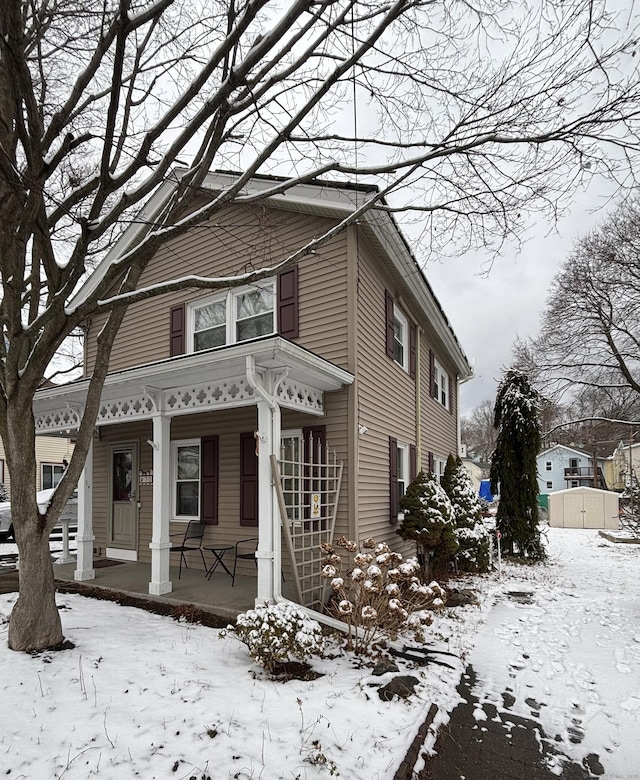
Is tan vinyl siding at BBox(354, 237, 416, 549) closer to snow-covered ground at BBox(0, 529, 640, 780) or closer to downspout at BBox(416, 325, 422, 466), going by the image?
downspout at BBox(416, 325, 422, 466)

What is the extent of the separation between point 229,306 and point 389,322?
278cm

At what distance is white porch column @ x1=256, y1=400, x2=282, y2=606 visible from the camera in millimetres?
5305

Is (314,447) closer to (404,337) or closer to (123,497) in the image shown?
(404,337)

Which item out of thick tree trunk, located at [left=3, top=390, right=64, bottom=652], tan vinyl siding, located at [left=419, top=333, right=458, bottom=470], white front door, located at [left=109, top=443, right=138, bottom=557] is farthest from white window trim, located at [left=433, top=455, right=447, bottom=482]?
thick tree trunk, located at [left=3, top=390, right=64, bottom=652]

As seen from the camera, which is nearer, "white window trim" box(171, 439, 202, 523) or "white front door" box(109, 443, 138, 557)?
"white window trim" box(171, 439, 202, 523)

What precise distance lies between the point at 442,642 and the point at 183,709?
3063 mm

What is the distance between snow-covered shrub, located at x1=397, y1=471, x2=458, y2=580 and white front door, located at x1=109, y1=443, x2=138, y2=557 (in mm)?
5089

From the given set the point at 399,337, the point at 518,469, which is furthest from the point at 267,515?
the point at 518,469

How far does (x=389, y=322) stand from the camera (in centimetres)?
819

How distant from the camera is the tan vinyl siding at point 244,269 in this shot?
683cm

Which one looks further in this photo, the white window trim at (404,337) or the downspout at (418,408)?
the downspout at (418,408)

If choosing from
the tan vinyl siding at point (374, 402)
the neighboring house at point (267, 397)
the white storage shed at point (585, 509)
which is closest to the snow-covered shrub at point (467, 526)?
the neighboring house at point (267, 397)

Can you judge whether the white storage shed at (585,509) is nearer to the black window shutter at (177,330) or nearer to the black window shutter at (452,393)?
the black window shutter at (452,393)

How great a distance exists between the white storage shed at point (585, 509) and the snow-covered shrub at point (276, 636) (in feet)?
58.5
